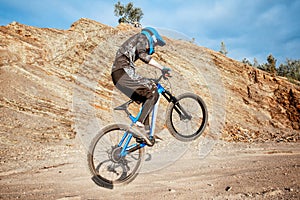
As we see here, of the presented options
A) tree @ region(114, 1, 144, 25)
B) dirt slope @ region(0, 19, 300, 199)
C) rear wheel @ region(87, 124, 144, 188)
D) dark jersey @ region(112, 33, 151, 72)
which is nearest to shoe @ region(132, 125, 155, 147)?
rear wheel @ region(87, 124, 144, 188)

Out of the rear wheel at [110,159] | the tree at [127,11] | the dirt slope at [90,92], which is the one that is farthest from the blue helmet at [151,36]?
the tree at [127,11]

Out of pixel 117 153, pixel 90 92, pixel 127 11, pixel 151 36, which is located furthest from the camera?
pixel 127 11

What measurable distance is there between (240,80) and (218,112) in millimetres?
3288

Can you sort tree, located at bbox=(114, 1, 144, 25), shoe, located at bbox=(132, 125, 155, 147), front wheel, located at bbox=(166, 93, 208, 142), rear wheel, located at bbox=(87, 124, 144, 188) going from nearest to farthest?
rear wheel, located at bbox=(87, 124, 144, 188), shoe, located at bbox=(132, 125, 155, 147), front wheel, located at bbox=(166, 93, 208, 142), tree, located at bbox=(114, 1, 144, 25)

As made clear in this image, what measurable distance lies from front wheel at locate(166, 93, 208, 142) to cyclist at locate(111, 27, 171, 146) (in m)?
0.90

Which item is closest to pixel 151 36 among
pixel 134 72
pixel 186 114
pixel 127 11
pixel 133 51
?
pixel 133 51

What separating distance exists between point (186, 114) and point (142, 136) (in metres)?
1.35

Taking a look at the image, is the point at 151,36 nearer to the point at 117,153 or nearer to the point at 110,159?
the point at 117,153

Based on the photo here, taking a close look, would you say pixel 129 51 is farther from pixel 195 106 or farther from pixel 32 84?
pixel 32 84

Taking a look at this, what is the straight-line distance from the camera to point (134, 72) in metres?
4.66

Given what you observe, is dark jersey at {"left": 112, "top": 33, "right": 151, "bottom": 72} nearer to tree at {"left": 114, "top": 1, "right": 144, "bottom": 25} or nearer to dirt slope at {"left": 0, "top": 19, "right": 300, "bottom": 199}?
dirt slope at {"left": 0, "top": 19, "right": 300, "bottom": 199}

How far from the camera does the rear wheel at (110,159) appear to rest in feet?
14.5

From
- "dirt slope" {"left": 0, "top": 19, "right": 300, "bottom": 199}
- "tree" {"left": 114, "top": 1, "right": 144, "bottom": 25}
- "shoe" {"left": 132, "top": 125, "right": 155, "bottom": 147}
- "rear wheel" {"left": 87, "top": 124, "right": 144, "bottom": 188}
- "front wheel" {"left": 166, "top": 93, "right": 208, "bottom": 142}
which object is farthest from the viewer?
"tree" {"left": 114, "top": 1, "right": 144, "bottom": 25}

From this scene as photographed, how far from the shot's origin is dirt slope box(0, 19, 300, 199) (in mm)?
10445
